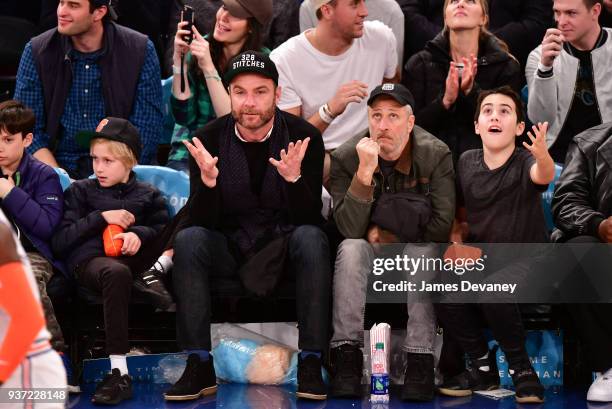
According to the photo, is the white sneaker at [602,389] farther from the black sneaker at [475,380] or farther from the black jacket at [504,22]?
the black jacket at [504,22]

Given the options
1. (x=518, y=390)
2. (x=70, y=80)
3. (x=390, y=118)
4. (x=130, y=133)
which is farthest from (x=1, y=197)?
(x=518, y=390)

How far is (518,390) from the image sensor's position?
5.15 meters

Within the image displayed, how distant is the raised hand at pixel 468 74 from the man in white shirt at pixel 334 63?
0.59 m

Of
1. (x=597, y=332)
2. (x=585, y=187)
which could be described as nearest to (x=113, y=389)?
(x=597, y=332)

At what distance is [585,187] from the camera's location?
5555mm

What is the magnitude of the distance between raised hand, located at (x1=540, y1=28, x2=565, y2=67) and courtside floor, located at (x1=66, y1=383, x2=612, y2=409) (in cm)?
186

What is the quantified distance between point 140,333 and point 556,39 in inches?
107

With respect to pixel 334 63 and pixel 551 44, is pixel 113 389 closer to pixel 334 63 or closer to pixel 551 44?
pixel 334 63

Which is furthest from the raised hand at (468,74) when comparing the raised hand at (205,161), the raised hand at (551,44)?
the raised hand at (205,161)

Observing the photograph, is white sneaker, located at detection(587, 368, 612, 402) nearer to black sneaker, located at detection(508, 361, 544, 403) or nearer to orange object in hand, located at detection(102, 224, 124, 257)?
black sneaker, located at detection(508, 361, 544, 403)

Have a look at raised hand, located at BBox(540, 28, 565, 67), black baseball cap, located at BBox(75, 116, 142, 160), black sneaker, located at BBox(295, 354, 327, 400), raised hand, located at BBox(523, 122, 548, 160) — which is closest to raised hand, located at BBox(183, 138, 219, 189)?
black baseball cap, located at BBox(75, 116, 142, 160)

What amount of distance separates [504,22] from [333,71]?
4.31 ft

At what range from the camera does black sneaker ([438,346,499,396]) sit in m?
5.36

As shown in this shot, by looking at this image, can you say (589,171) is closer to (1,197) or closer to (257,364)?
(257,364)
